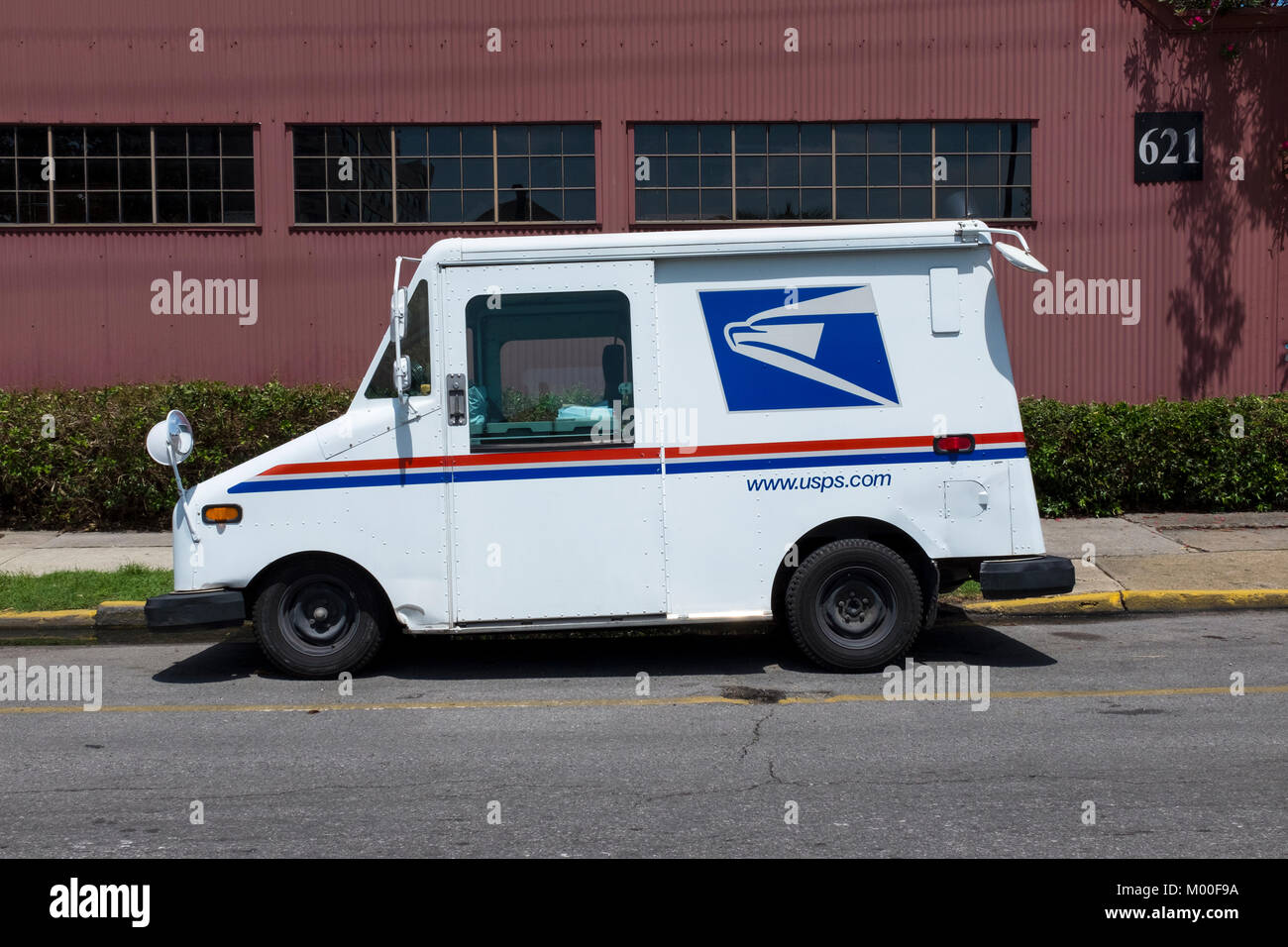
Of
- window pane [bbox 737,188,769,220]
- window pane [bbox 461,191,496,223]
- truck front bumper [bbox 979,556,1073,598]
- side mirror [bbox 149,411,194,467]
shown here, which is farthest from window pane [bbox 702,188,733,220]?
side mirror [bbox 149,411,194,467]

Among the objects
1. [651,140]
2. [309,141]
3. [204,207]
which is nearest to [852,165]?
[651,140]

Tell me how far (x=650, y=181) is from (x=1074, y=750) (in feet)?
38.1

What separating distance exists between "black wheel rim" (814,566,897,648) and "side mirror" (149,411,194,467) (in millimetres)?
4181

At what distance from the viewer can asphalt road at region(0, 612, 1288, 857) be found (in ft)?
15.7

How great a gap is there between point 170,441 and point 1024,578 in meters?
5.47

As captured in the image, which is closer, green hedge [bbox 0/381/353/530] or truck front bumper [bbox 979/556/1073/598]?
truck front bumper [bbox 979/556/1073/598]

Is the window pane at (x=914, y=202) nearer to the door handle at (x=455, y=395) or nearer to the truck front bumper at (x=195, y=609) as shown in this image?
the door handle at (x=455, y=395)

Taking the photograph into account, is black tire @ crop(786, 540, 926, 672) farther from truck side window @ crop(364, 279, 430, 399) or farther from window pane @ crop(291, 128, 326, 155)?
window pane @ crop(291, 128, 326, 155)

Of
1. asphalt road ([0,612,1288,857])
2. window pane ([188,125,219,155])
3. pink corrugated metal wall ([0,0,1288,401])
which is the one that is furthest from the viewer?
window pane ([188,125,219,155])

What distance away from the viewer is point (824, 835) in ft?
15.7

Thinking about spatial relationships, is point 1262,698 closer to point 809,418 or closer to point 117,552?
point 809,418

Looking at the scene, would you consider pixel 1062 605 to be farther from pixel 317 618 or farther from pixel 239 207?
pixel 239 207

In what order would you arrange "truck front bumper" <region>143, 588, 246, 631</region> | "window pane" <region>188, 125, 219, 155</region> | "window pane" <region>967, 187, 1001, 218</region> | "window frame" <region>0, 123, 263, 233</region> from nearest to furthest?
"truck front bumper" <region>143, 588, 246, 631</region>, "window frame" <region>0, 123, 263, 233</region>, "window pane" <region>188, 125, 219, 155</region>, "window pane" <region>967, 187, 1001, 218</region>

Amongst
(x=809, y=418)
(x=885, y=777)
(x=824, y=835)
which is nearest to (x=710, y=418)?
(x=809, y=418)
